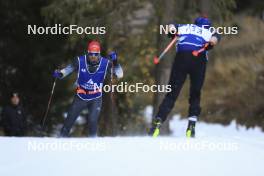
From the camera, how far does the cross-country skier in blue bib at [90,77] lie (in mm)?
15422

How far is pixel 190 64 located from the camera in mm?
14992

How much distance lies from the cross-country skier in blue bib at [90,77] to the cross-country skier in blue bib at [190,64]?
1.14 m

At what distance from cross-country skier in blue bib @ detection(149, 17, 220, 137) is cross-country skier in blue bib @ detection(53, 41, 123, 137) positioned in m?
1.14

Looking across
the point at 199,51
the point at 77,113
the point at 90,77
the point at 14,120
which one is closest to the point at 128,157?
the point at 199,51

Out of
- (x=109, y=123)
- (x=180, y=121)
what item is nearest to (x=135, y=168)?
(x=109, y=123)

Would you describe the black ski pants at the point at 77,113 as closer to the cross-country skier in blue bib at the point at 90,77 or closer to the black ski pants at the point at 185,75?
the cross-country skier in blue bib at the point at 90,77

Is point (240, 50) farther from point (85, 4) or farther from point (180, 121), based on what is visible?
point (85, 4)

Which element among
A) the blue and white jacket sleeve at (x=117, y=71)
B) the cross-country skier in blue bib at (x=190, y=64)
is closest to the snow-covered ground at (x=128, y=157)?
the cross-country skier in blue bib at (x=190, y=64)

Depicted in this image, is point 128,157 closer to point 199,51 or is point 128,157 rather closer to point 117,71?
point 199,51

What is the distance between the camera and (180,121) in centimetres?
2778

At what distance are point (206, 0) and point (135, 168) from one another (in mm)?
10095

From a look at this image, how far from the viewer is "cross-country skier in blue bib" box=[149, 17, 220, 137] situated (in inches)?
586

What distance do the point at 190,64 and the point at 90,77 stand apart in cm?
178

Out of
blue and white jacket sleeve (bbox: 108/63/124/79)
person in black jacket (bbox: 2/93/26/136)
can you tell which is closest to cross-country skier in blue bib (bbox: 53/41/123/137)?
blue and white jacket sleeve (bbox: 108/63/124/79)
